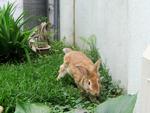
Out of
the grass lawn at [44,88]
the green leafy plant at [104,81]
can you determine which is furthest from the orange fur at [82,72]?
the green leafy plant at [104,81]

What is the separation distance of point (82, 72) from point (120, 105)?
3192mm

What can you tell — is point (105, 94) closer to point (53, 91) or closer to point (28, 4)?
point (53, 91)

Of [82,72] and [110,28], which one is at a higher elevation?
[110,28]

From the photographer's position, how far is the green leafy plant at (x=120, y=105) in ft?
4.07

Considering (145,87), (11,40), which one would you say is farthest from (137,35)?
(11,40)

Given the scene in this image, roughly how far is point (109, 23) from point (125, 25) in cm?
61

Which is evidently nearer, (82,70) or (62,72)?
(82,70)

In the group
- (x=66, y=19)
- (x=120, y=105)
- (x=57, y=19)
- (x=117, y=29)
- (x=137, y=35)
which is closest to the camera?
(x=120, y=105)

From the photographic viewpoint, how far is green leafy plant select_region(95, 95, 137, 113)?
1.24 m

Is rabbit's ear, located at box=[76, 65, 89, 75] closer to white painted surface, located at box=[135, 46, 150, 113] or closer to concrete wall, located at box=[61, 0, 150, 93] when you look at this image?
concrete wall, located at box=[61, 0, 150, 93]

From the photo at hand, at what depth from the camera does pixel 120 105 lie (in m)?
1.25

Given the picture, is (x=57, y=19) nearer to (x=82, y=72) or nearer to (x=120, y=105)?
(x=82, y=72)

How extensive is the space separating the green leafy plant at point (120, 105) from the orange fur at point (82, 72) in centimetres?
296

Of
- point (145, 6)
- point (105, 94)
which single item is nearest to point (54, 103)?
point (105, 94)
